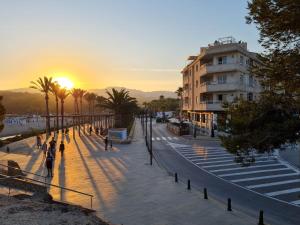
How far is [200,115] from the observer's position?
216ft

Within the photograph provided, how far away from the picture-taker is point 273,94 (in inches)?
498

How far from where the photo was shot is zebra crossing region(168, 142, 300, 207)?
66.3 feet

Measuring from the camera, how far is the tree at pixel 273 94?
36.6ft

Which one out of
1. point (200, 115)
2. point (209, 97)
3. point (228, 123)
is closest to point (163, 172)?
point (228, 123)

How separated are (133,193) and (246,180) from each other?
8.14 metres

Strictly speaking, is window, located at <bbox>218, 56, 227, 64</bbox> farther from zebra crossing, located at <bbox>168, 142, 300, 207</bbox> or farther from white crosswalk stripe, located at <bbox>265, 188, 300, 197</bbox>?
white crosswalk stripe, located at <bbox>265, 188, 300, 197</bbox>

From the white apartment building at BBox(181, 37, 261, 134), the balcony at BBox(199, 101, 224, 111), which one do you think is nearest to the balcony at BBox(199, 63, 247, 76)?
the white apartment building at BBox(181, 37, 261, 134)

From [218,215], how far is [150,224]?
3.06m

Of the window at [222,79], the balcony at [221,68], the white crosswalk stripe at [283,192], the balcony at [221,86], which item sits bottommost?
the white crosswalk stripe at [283,192]

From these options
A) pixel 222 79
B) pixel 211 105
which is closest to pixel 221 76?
pixel 222 79

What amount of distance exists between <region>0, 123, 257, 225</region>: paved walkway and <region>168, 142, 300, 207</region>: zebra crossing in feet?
10.6

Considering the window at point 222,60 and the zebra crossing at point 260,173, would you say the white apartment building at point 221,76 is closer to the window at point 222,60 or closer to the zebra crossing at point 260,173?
the window at point 222,60

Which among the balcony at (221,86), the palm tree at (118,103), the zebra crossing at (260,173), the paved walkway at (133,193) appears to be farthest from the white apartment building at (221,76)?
the paved walkway at (133,193)

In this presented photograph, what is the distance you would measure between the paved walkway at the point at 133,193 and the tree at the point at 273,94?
4.51m
